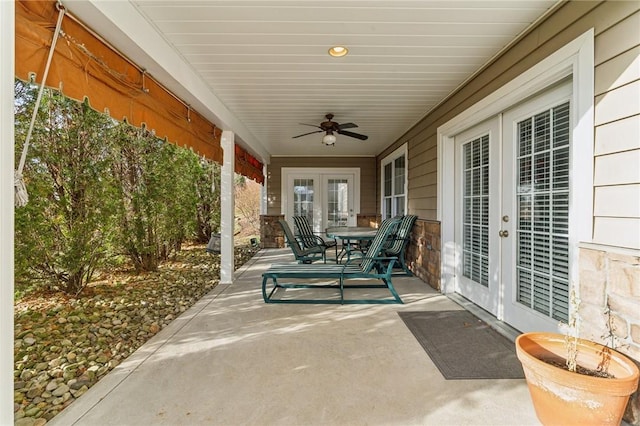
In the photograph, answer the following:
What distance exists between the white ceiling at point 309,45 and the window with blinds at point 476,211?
78cm

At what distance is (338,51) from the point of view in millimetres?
2611

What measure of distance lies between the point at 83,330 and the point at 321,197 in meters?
6.09

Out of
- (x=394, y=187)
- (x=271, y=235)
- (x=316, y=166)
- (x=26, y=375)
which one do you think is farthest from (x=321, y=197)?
(x=26, y=375)

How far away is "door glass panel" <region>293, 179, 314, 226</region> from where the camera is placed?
8.22 meters

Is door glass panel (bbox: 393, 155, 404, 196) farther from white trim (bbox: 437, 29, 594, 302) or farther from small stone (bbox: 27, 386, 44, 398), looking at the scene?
small stone (bbox: 27, 386, 44, 398)

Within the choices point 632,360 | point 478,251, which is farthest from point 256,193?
point 632,360

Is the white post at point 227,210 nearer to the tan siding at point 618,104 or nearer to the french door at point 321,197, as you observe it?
the french door at point 321,197

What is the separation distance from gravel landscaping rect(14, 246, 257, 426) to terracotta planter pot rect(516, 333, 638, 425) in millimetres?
2452

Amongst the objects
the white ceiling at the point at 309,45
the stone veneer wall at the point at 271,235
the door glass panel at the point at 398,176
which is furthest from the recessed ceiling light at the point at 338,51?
the stone veneer wall at the point at 271,235

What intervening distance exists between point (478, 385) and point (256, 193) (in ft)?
36.4

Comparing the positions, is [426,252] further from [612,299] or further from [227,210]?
[227,210]

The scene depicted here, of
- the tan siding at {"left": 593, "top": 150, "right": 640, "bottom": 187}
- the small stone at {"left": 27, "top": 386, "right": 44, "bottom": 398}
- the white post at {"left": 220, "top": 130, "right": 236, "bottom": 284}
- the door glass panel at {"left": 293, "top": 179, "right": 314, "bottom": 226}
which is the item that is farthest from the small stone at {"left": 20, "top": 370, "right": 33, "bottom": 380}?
the door glass panel at {"left": 293, "top": 179, "right": 314, "bottom": 226}

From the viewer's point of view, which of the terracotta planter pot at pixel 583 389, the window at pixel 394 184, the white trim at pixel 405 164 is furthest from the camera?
the window at pixel 394 184

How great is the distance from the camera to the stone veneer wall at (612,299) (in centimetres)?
149
